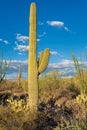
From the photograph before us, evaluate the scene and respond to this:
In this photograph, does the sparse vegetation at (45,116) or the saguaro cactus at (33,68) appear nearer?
the sparse vegetation at (45,116)

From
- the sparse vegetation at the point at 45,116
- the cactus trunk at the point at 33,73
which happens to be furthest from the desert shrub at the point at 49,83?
the cactus trunk at the point at 33,73

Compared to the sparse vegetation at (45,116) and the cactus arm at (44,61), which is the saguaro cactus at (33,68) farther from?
the sparse vegetation at (45,116)

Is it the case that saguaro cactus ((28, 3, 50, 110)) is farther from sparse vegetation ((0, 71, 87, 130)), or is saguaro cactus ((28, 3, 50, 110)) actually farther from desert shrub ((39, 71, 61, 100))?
desert shrub ((39, 71, 61, 100))

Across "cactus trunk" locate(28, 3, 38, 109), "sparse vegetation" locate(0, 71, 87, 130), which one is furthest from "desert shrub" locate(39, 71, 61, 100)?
"cactus trunk" locate(28, 3, 38, 109)

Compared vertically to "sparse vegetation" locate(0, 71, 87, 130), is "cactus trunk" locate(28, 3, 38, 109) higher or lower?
higher

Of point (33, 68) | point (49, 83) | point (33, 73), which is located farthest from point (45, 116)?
point (49, 83)

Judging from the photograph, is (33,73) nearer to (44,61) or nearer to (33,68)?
(33,68)

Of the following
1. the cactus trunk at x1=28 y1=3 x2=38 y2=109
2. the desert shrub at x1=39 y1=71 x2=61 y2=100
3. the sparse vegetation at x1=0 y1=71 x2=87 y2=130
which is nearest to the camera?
the sparse vegetation at x1=0 y1=71 x2=87 y2=130

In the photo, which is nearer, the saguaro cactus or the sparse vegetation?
the sparse vegetation

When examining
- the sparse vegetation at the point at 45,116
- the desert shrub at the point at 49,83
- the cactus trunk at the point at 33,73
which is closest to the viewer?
the sparse vegetation at the point at 45,116

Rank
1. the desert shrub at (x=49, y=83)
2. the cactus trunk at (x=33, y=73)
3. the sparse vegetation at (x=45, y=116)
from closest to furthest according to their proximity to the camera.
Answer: the sparse vegetation at (x=45, y=116)
the cactus trunk at (x=33, y=73)
the desert shrub at (x=49, y=83)

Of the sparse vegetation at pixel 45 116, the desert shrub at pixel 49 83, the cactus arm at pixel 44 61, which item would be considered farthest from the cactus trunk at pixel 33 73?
the desert shrub at pixel 49 83

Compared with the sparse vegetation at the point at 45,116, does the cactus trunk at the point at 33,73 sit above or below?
above

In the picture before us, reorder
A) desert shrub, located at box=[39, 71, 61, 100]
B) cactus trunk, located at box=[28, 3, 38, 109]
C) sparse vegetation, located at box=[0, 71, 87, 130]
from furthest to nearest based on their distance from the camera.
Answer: desert shrub, located at box=[39, 71, 61, 100] < cactus trunk, located at box=[28, 3, 38, 109] < sparse vegetation, located at box=[0, 71, 87, 130]
